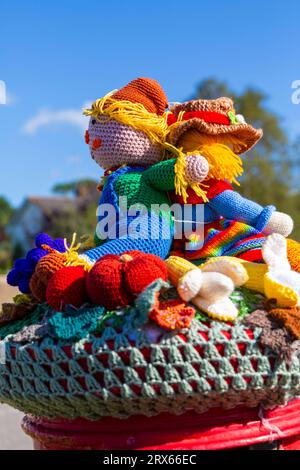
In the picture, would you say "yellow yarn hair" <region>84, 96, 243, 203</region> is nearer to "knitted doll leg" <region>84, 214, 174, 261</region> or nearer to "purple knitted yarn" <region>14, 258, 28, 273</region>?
"knitted doll leg" <region>84, 214, 174, 261</region>

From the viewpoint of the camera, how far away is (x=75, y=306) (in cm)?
118

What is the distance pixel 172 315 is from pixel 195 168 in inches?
15.2

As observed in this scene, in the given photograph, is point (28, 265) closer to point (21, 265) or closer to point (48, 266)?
point (21, 265)

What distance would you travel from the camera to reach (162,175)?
55.2 inches

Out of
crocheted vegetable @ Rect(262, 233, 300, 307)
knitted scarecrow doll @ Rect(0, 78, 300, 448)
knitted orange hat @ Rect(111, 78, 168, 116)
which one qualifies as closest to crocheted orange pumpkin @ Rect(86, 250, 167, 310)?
knitted scarecrow doll @ Rect(0, 78, 300, 448)

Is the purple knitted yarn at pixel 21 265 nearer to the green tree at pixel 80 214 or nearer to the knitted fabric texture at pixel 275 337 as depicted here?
the knitted fabric texture at pixel 275 337

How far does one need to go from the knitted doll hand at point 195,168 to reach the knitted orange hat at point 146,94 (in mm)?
232

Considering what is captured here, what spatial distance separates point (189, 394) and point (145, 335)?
0.13m

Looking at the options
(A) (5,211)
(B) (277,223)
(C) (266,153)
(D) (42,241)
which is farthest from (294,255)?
(A) (5,211)

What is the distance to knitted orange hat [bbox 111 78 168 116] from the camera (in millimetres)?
1521

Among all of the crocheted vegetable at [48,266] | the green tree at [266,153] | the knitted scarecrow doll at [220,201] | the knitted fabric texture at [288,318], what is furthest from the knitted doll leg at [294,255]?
the green tree at [266,153]

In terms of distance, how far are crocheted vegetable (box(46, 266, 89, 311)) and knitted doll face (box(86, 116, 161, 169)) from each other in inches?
15.4
